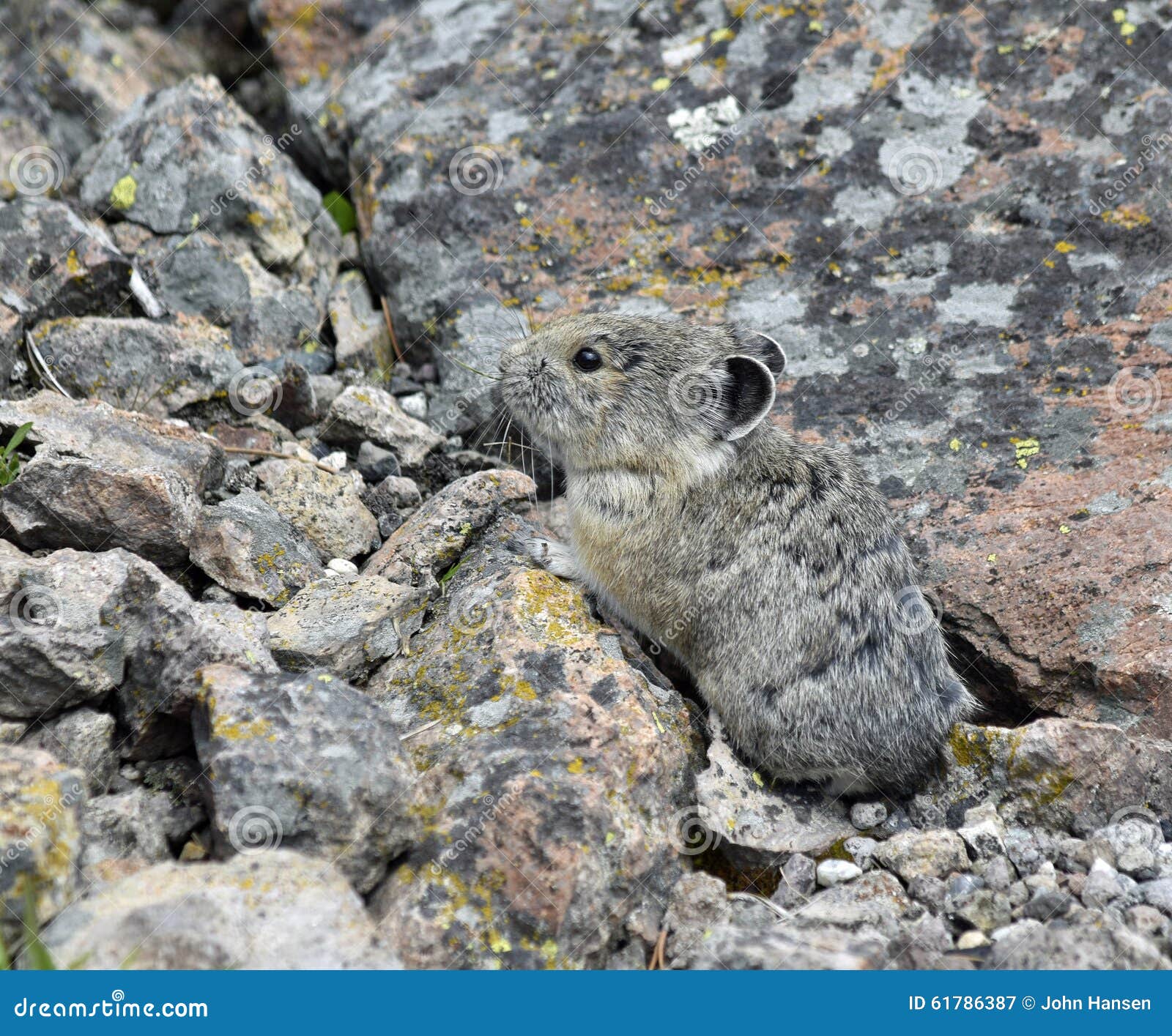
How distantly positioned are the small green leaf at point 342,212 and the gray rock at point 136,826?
616 cm

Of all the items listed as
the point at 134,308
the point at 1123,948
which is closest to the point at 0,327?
the point at 134,308

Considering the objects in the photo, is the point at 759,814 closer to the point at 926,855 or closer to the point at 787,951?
the point at 926,855

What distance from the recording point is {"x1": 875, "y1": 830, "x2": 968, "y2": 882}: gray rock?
5504mm

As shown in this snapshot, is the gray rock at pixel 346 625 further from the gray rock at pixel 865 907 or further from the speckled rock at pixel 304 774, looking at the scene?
the gray rock at pixel 865 907

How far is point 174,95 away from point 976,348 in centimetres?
680

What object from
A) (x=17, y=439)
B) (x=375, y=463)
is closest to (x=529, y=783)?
(x=375, y=463)

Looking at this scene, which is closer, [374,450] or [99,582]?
[99,582]

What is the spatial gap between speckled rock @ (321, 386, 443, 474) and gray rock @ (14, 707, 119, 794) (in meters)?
3.21

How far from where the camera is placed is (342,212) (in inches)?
392

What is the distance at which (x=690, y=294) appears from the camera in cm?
873

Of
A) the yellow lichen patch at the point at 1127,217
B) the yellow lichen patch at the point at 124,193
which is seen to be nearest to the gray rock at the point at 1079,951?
the yellow lichen patch at the point at 1127,217

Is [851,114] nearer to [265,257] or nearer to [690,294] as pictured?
[690,294]
